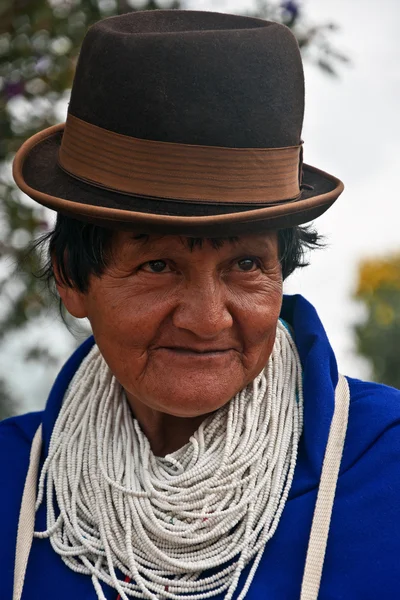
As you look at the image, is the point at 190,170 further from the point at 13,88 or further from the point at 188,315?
the point at 13,88

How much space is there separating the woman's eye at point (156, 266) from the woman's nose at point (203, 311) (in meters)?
0.07

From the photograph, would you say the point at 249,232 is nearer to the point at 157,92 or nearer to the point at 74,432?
the point at 157,92

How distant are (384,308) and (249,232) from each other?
375 cm

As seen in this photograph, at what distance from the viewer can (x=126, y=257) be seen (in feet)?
7.57

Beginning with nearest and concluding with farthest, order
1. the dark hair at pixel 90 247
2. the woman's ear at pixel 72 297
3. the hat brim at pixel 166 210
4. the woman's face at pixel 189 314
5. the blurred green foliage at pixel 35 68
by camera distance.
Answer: the hat brim at pixel 166 210
the woman's face at pixel 189 314
the dark hair at pixel 90 247
the woman's ear at pixel 72 297
the blurred green foliage at pixel 35 68

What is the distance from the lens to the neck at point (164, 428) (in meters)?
2.55

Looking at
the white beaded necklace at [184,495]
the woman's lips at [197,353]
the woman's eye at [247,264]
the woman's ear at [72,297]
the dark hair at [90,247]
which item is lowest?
the white beaded necklace at [184,495]

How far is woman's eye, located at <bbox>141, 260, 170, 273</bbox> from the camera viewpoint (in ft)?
7.48

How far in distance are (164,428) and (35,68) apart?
188cm

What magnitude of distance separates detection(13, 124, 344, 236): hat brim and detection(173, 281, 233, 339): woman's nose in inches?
5.6

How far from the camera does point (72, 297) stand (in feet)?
8.37

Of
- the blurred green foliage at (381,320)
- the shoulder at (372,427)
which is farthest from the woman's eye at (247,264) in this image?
the blurred green foliage at (381,320)

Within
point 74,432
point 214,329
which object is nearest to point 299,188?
point 214,329

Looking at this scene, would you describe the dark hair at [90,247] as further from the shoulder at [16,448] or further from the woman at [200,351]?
the shoulder at [16,448]
